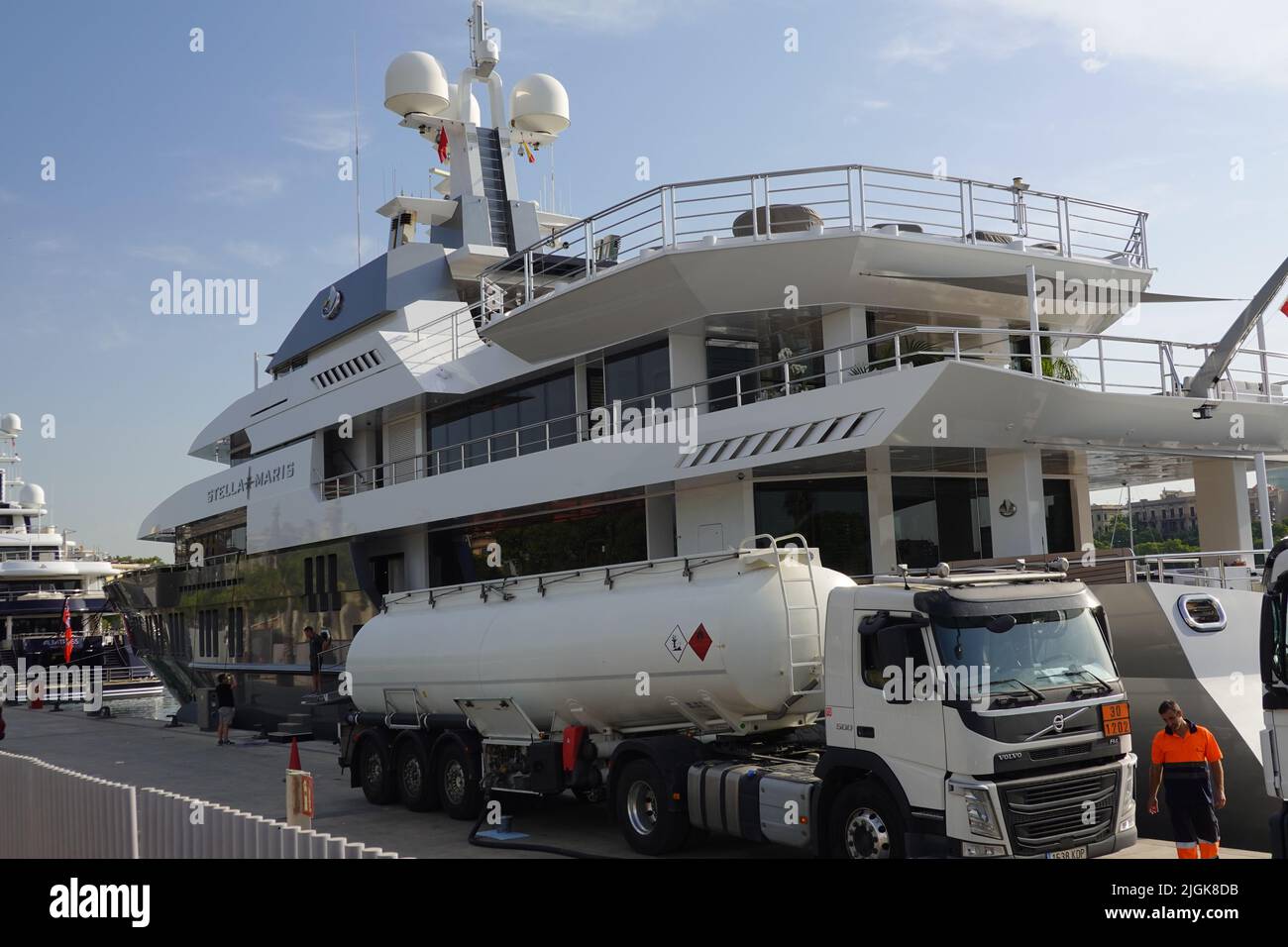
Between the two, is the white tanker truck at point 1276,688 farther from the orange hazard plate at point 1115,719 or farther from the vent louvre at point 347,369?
the vent louvre at point 347,369

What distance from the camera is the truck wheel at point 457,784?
1360 centimetres

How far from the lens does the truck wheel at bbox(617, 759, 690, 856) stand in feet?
35.5

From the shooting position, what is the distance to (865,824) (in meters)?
9.22

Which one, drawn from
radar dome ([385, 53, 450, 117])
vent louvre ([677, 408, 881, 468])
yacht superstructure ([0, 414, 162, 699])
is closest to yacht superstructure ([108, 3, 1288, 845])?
vent louvre ([677, 408, 881, 468])

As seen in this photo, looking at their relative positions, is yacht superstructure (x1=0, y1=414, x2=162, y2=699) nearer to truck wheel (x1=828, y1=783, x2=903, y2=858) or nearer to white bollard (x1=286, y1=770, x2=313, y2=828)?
white bollard (x1=286, y1=770, x2=313, y2=828)

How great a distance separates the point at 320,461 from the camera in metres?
24.8

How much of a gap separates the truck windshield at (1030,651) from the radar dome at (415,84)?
2108 cm

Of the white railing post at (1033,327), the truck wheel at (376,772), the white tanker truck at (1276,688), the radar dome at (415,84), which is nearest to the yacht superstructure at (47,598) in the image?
the radar dome at (415,84)

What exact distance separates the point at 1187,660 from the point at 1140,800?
4.71 ft

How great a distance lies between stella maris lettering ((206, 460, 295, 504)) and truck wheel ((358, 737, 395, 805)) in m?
11.1

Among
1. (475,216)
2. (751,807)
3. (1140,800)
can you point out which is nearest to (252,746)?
(475,216)

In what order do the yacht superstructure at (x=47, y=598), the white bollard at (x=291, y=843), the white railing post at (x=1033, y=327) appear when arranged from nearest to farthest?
the white bollard at (x=291, y=843) < the white railing post at (x=1033, y=327) < the yacht superstructure at (x=47, y=598)
